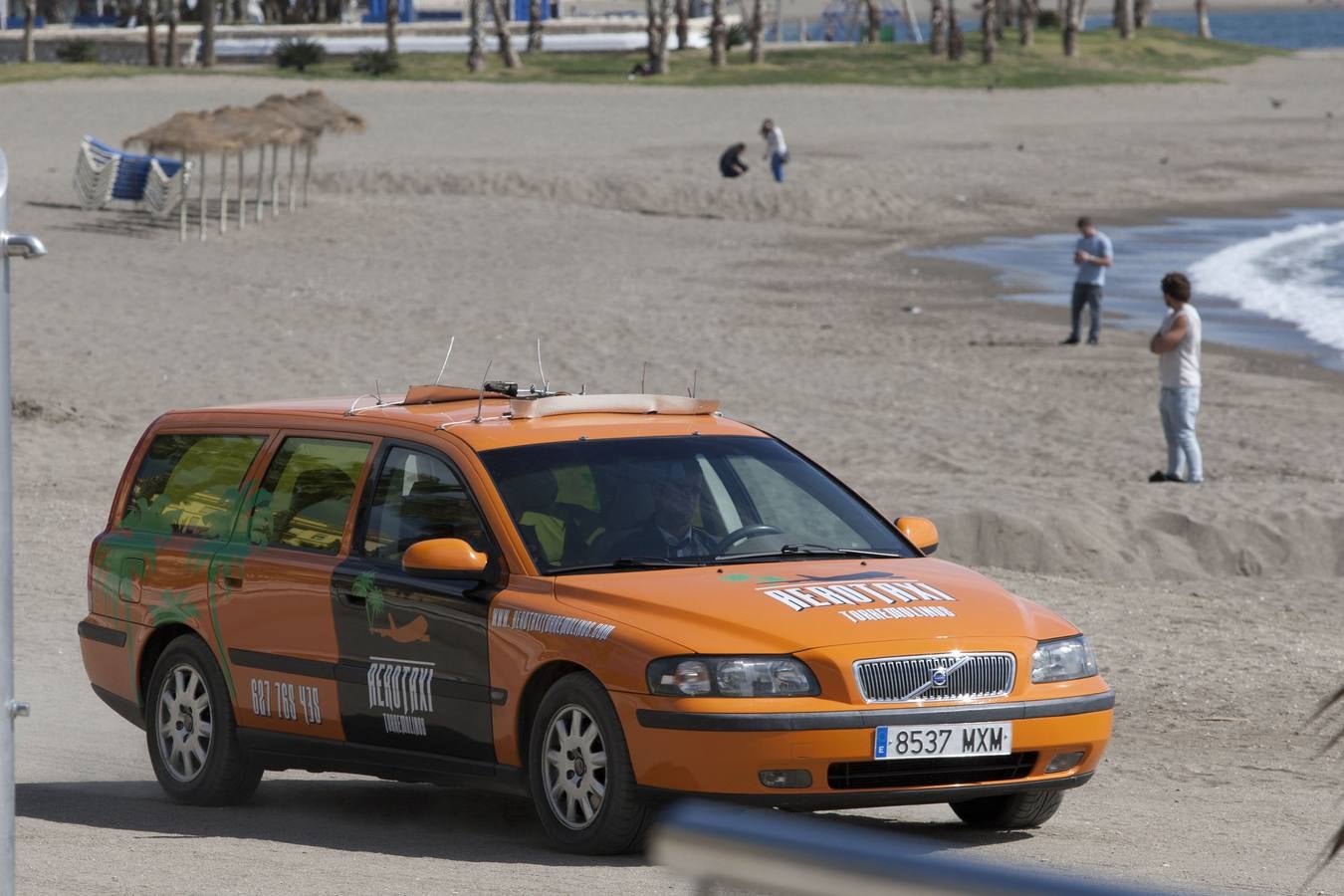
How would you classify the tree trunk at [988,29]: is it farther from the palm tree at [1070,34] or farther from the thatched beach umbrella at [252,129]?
the thatched beach umbrella at [252,129]

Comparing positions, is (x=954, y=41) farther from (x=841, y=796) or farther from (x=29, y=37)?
(x=841, y=796)

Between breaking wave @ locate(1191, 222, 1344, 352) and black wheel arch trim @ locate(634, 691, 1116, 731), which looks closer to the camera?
black wheel arch trim @ locate(634, 691, 1116, 731)

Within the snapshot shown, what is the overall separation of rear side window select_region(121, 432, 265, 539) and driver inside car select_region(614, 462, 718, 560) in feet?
5.62

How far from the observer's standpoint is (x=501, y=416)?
8039 millimetres

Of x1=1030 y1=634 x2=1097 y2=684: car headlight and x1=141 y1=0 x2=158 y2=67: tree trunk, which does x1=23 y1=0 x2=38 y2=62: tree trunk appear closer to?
x1=141 y1=0 x2=158 y2=67: tree trunk

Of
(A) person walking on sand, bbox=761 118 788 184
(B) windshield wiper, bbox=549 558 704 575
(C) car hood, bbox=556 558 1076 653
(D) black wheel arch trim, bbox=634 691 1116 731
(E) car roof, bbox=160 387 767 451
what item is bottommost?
(D) black wheel arch trim, bbox=634 691 1116 731

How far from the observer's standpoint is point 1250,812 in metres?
8.03

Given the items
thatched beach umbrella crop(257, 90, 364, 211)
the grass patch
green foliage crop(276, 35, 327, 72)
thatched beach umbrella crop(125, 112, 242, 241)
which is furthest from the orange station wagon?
green foliage crop(276, 35, 327, 72)

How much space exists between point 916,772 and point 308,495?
2.69 metres

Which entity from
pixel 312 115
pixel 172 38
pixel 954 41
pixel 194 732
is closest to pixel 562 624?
pixel 194 732

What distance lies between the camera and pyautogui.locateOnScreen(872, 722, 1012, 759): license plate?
21.8 ft

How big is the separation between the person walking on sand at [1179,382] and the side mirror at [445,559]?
10.6 m

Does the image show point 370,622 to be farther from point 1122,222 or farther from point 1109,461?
point 1122,222

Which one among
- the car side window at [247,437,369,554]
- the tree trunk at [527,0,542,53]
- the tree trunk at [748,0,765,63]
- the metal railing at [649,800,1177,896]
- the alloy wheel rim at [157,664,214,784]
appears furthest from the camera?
the tree trunk at [527,0,542,53]
